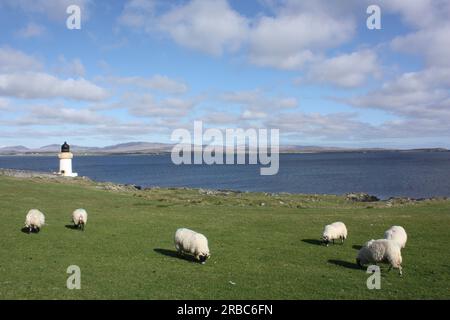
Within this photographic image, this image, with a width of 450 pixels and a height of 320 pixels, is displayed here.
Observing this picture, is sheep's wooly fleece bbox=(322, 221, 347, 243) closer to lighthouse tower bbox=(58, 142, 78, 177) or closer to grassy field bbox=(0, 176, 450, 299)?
grassy field bbox=(0, 176, 450, 299)

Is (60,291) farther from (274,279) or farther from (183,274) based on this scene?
(274,279)

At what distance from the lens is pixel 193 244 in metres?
20.3

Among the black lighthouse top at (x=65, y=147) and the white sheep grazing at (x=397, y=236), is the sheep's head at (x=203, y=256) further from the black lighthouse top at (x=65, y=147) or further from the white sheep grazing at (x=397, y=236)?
A: the black lighthouse top at (x=65, y=147)

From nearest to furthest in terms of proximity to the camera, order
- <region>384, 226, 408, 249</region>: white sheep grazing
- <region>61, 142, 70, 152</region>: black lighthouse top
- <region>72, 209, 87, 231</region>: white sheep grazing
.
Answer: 1. <region>384, 226, 408, 249</region>: white sheep grazing
2. <region>72, 209, 87, 231</region>: white sheep grazing
3. <region>61, 142, 70, 152</region>: black lighthouse top

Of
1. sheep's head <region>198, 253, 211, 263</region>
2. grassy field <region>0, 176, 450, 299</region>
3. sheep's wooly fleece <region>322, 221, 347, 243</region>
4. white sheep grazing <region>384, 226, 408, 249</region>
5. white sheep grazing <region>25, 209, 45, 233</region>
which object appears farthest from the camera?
white sheep grazing <region>25, 209, 45, 233</region>

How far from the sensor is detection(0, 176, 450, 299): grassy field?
15430mm

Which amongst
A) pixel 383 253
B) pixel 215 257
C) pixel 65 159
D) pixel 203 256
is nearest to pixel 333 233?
pixel 383 253

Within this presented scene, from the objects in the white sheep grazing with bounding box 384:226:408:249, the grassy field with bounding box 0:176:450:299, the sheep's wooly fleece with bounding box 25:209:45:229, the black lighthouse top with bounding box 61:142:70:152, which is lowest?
the grassy field with bounding box 0:176:450:299

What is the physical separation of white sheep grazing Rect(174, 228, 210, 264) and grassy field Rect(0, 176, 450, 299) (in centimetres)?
54

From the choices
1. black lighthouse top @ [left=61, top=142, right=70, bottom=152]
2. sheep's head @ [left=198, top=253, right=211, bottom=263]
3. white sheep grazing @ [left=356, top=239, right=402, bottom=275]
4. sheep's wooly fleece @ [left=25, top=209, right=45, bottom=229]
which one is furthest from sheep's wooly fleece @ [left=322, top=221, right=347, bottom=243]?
black lighthouse top @ [left=61, top=142, right=70, bottom=152]

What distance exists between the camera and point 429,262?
68.3ft

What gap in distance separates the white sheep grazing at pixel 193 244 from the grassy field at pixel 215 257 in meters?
0.54

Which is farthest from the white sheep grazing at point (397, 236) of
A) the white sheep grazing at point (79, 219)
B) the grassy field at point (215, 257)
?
the white sheep grazing at point (79, 219)
